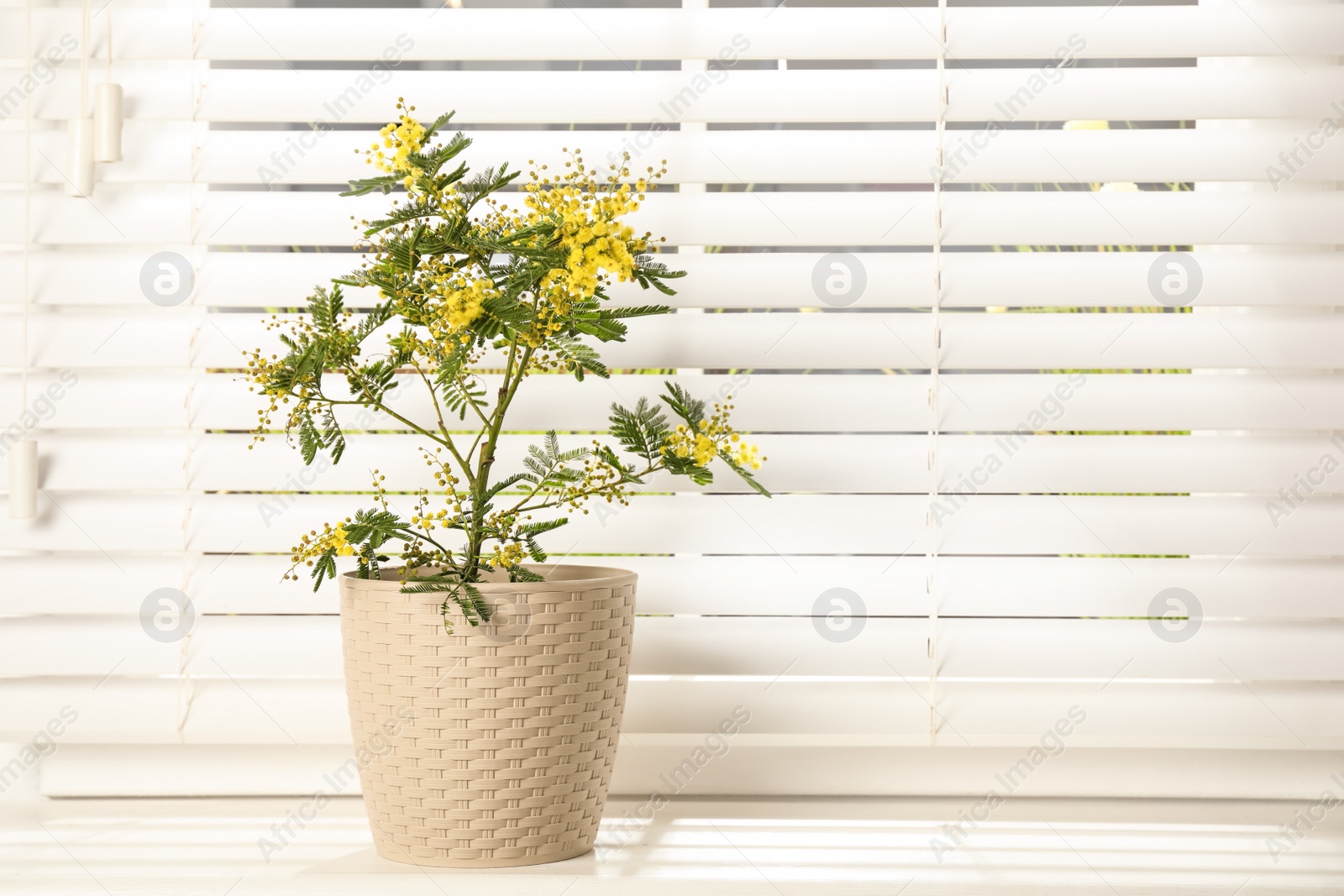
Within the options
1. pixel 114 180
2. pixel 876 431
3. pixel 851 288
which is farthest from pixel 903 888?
pixel 114 180

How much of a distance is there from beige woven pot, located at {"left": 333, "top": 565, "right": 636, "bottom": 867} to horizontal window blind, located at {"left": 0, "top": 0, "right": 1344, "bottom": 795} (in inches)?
8.5

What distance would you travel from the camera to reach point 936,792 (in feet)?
3.86

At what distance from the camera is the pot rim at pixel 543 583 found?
35.8 inches

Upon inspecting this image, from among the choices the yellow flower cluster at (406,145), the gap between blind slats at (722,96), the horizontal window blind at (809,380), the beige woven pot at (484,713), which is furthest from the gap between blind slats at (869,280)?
the beige woven pot at (484,713)

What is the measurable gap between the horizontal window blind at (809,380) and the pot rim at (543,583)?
0.09 metres

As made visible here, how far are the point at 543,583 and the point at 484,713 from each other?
0.39 ft

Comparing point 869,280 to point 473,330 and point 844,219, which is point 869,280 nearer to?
point 844,219

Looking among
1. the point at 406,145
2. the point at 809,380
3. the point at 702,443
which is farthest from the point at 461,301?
the point at 809,380

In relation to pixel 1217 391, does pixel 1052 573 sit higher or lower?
Result: lower

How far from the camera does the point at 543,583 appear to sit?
3.00ft

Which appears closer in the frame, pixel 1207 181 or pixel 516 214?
pixel 516 214

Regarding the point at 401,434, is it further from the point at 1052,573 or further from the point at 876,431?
the point at 1052,573

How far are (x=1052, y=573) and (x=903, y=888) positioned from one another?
386 mm

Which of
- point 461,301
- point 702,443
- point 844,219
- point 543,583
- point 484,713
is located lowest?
point 484,713
